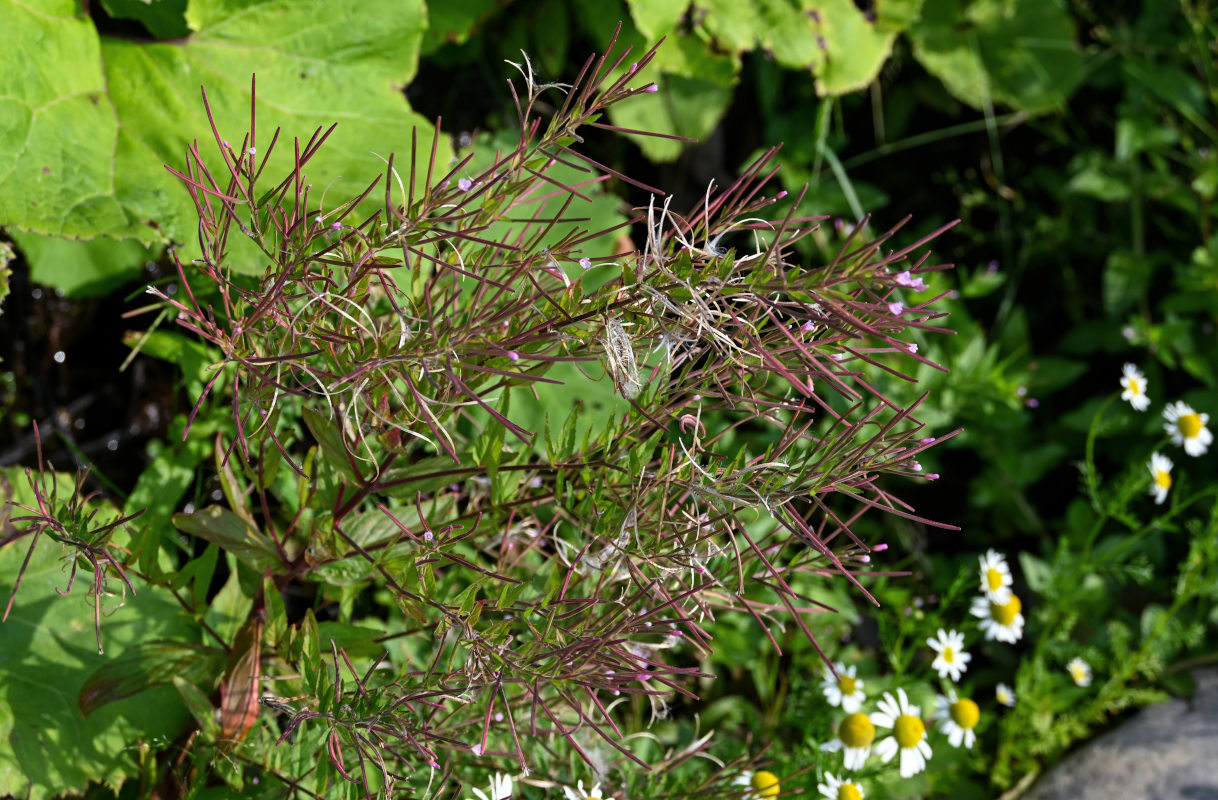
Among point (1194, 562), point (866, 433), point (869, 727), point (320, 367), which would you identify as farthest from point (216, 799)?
point (1194, 562)

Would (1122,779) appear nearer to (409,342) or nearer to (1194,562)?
(1194,562)

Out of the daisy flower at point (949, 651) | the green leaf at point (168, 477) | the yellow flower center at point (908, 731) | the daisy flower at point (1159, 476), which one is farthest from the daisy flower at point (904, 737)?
the green leaf at point (168, 477)

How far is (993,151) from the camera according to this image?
3.11m

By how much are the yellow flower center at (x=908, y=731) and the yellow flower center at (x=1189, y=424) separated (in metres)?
1.03

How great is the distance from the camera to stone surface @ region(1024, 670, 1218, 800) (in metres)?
2.12

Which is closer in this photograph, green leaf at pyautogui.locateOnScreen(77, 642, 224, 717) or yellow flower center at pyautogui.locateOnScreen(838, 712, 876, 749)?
green leaf at pyautogui.locateOnScreen(77, 642, 224, 717)

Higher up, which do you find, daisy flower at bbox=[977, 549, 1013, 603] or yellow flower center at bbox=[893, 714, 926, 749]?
daisy flower at bbox=[977, 549, 1013, 603]

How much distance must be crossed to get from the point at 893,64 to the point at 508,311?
2.45 metres

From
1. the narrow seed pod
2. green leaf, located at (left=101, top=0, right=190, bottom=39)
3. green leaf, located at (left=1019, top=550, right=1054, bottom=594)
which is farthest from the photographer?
green leaf, located at (left=1019, top=550, right=1054, bottom=594)

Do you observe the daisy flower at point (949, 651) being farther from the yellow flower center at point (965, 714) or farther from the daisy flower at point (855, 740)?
the daisy flower at point (855, 740)

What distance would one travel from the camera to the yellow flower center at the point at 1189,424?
2305 mm

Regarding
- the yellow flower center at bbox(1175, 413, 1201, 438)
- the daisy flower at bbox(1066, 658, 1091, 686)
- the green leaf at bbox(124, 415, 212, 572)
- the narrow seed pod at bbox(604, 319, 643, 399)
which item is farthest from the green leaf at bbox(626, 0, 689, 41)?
the daisy flower at bbox(1066, 658, 1091, 686)

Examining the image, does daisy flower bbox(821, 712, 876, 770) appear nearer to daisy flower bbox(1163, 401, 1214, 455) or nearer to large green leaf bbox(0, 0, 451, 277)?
daisy flower bbox(1163, 401, 1214, 455)

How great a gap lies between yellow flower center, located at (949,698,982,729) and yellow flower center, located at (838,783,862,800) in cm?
45
